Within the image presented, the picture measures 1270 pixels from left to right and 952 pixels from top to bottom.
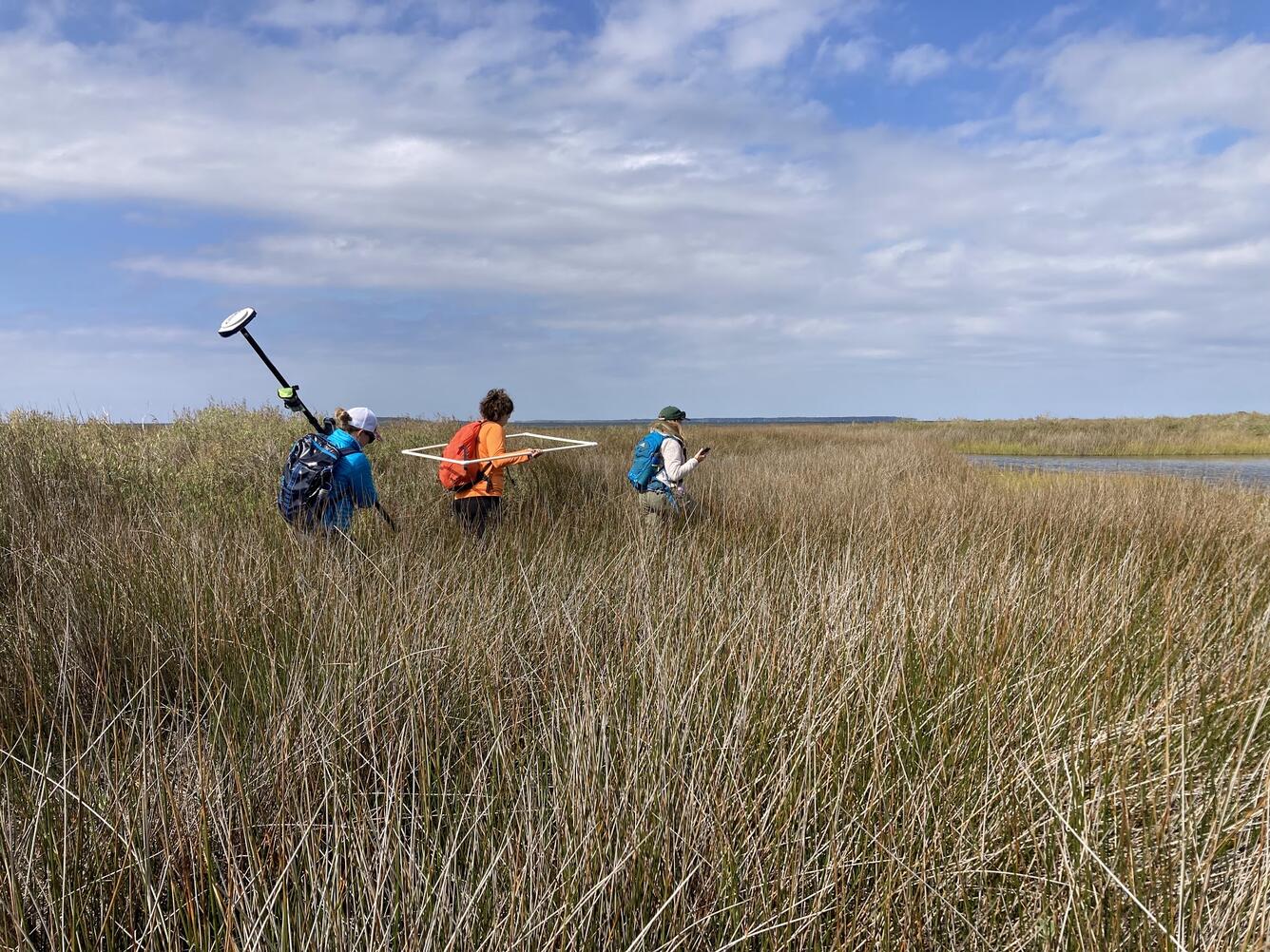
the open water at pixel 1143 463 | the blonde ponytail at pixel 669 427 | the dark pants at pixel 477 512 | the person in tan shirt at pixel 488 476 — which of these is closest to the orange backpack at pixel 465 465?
the person in tan shirt at pixel 488 476

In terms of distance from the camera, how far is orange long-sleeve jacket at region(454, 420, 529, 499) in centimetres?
608

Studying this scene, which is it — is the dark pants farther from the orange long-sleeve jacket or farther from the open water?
the open water

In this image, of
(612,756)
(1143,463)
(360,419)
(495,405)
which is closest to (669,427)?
(495,405)

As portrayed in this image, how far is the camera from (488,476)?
6.17 metres

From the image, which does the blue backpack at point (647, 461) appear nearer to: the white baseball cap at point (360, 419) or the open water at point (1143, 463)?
the white baseball cap at point (360, 419)

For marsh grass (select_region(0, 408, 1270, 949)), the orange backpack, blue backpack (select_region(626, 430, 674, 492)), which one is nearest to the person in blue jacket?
marsh grass (select_region(0, 408, 1270, 949))

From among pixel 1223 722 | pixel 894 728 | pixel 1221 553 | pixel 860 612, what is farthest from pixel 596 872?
pixel 1221 553

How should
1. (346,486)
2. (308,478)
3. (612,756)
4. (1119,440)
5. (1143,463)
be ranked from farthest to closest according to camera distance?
(1119,440) < (1143,463) < (346,486) < (308,478) < (612,756)

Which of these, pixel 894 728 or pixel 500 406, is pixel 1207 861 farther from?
pixel 500 406

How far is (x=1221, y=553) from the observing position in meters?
6.83

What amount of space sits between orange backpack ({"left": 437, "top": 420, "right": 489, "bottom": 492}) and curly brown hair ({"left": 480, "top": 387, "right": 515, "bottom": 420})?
117 millimetres

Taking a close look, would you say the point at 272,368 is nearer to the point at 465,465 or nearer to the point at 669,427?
the point at 465,465

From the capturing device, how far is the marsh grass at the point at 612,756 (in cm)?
178

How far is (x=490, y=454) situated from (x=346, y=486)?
1.27 m
